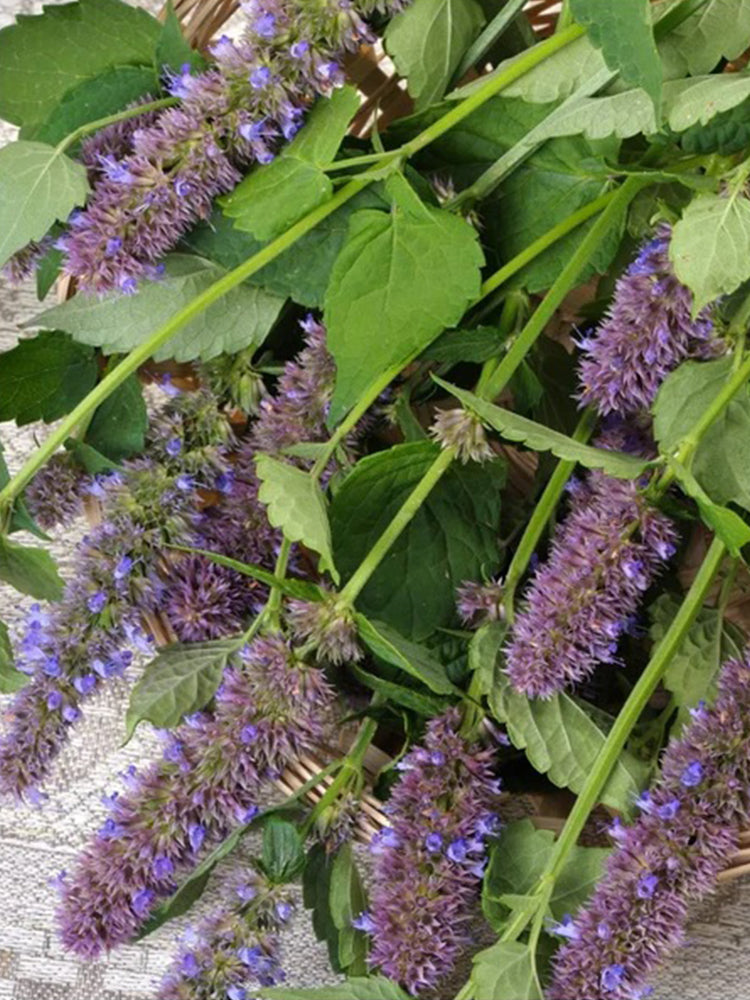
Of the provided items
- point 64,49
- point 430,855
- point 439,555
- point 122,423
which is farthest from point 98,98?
point 430,855

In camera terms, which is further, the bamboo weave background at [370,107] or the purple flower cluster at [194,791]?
the bamboo weave background at [370,107]

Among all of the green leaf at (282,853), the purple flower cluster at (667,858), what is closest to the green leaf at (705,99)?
the purple flower cluster at (667,858)

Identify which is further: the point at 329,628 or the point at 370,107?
the point at 370,107

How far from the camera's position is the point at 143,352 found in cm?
59

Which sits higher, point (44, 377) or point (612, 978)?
point (44, 377)

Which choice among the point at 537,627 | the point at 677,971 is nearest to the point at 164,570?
the point at 537,627

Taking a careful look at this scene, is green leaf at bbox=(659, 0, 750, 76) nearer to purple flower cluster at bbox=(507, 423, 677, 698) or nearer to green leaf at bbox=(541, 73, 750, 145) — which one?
green leaf at bbox=(541, 73, 750, 145)

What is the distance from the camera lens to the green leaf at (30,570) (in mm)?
613

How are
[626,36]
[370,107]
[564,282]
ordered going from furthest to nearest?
1. [370,107]
2. [564,282]
3. [626,36]

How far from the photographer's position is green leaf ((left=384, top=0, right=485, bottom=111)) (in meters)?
0.64

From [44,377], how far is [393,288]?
0.57 ft

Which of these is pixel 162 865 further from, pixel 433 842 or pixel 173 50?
pixel 173 50

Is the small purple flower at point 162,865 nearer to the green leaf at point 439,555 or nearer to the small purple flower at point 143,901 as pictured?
the small purple flower at point 143,901

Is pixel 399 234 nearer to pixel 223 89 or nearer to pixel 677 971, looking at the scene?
pixel 223 89
